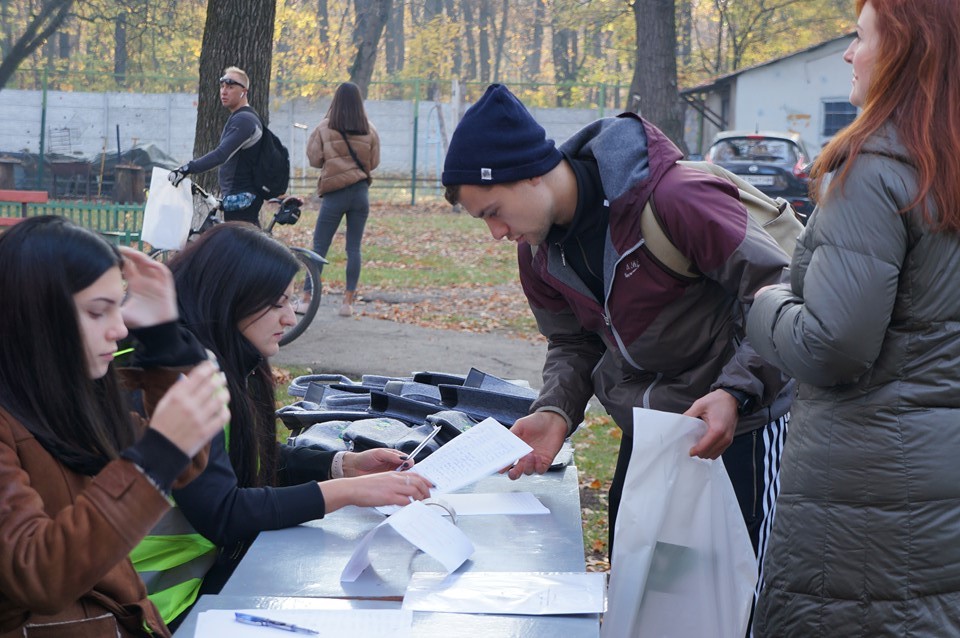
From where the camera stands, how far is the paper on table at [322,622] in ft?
6.42

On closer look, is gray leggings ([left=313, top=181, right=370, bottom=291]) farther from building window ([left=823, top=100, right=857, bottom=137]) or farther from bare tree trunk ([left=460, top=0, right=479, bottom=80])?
bare tree trunk ([left=460, top=0, right=479, bottom=80])

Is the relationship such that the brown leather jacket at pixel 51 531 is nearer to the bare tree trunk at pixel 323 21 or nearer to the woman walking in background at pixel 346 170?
the woman walking in background at pixel 346 170

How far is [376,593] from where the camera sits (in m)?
2.21

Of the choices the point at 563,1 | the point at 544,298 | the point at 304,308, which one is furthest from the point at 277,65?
the point at 544,298

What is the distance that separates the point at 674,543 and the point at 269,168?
5.90 m

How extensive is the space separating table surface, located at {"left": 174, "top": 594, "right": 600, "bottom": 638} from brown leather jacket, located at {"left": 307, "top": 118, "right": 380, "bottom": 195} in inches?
292

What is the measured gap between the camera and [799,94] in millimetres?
25109

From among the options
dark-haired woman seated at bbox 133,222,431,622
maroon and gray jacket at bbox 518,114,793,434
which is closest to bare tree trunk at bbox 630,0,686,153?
maroon and gray jacket at bbox 518,114,793,434

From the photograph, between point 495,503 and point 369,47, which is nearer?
point 495,503

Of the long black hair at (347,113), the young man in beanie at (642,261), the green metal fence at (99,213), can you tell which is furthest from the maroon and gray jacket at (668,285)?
the green metal fence at (99,213)

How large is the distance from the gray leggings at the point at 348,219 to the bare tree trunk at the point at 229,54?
4.35 feet

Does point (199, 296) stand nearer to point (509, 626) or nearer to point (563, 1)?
point (509, 626)

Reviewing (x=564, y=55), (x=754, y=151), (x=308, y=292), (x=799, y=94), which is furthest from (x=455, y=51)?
(x=308, y=292)

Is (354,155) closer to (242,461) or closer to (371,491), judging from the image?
(242,461)
